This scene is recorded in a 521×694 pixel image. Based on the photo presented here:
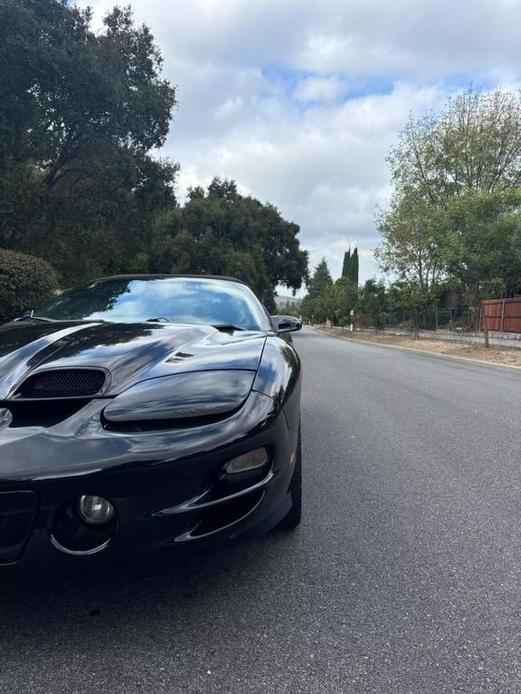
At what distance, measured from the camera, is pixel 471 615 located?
5.72 feet

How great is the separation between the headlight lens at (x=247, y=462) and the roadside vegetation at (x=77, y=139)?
7357 millimetres

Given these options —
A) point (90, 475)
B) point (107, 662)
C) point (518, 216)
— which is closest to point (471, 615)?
point (107, 662)

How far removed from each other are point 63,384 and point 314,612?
1.18 m

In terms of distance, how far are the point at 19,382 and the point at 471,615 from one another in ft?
5.80

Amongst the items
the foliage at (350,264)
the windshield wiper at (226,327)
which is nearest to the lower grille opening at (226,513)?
the windshield wiper at (226,327)

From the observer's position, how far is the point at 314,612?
1739mm

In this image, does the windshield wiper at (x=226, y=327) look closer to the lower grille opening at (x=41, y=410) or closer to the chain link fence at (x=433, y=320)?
the lower grille opening at (x=41, y=410)

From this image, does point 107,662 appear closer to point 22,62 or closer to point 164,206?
point 22,62

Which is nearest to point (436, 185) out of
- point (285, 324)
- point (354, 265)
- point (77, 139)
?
point (77, 139)

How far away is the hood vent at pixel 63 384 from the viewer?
1630mm

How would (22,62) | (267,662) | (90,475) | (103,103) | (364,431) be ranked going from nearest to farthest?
(90,475) → (267,662) → (364,431) → (22,62) → (103,103)

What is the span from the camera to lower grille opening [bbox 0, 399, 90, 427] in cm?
151

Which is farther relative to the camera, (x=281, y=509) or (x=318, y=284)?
(x=318, y=284)

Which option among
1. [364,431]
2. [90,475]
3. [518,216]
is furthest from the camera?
[518,216]
